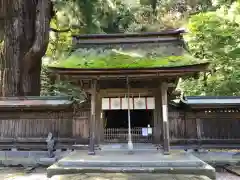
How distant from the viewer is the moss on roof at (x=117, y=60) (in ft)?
28.5

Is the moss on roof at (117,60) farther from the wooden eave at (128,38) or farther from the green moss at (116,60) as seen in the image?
the wooden eave at (128,38)

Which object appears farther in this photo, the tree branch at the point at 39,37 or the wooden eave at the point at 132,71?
the tree branch at the point at 39,37

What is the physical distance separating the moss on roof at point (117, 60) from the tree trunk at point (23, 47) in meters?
3.38

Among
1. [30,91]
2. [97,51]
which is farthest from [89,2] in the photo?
[30,91]

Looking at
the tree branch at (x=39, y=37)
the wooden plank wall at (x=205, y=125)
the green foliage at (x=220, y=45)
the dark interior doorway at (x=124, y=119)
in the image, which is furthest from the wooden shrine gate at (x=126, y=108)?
the green foliage at (x=220, y=45)

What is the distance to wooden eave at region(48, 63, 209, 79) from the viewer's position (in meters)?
8.30

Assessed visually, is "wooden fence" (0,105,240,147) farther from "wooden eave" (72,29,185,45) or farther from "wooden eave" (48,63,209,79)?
"wooden eave" (72,29,185,45)

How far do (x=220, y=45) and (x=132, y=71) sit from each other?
8342 mm

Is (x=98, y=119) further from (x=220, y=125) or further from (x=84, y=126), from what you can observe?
(x=220, y=125)

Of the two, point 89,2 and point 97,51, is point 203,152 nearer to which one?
point 97,51

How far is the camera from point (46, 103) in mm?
10320

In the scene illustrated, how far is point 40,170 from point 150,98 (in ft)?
15.9

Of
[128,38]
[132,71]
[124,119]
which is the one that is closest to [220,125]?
[132,71]

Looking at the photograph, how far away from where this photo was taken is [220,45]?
48.2 ft
